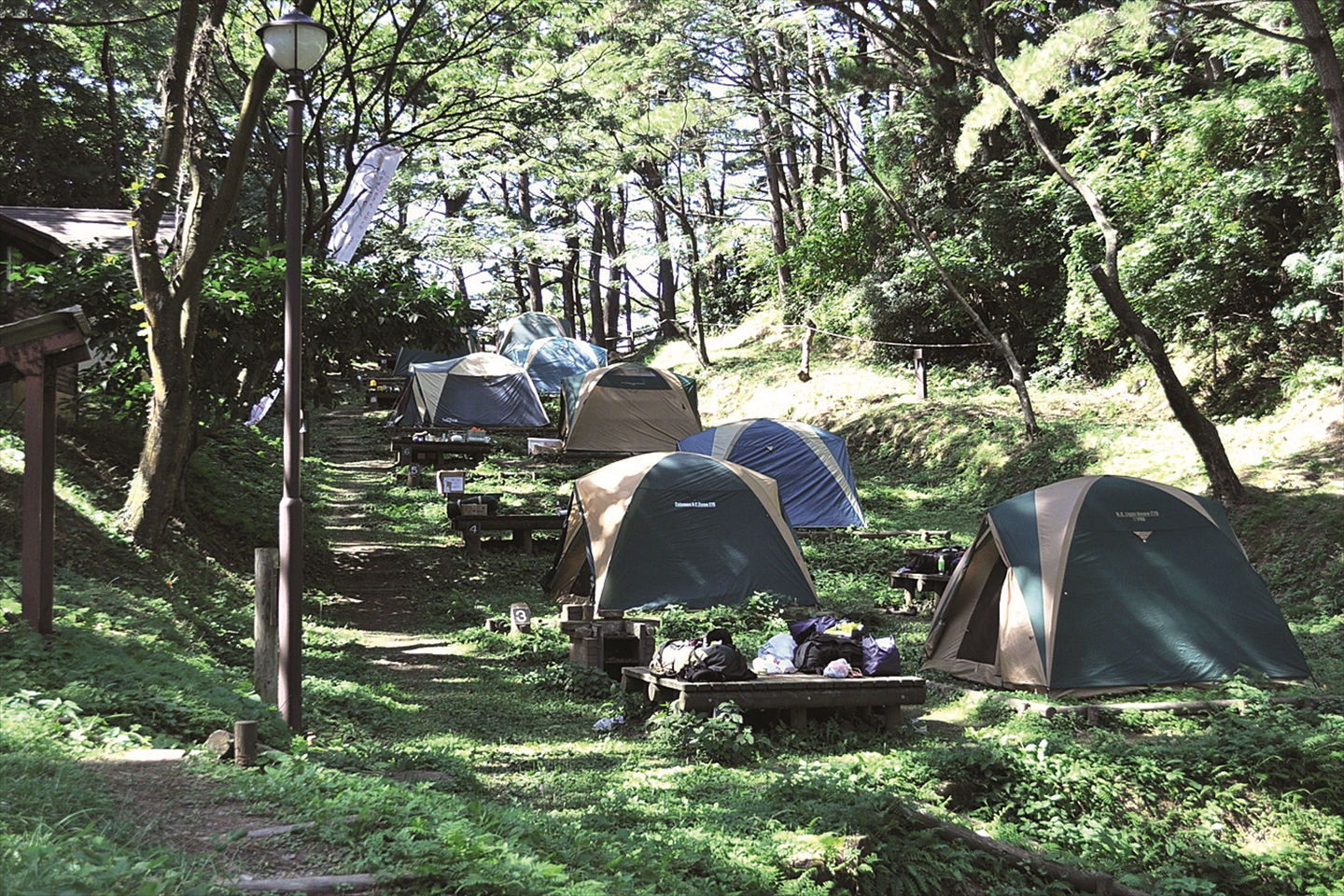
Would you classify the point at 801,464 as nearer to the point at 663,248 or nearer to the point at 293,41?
the point at 293,41

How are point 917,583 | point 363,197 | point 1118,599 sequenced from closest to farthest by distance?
point 1118,599
point 917,583
point 363,197

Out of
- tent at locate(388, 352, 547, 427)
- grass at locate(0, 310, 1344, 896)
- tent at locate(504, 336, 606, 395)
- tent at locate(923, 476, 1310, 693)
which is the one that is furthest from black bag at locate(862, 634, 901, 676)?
tent at locate(504, 336, 606, 395)

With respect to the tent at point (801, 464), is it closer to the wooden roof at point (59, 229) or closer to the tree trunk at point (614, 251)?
the wooden roof at point (59, 229)

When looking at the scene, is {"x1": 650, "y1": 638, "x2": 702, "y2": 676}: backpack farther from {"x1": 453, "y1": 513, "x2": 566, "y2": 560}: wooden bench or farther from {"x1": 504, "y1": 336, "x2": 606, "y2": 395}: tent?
{"x1": 504, "y1": 336, "x2": 606, "y2": 395}: tent

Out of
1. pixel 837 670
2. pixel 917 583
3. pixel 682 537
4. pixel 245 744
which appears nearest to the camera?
pixel 245 744

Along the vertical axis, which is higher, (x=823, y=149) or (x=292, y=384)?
(x=823, y=149)

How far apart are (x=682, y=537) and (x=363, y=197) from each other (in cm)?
814

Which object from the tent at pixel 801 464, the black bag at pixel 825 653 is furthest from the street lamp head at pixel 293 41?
the tent at pixel 801 464

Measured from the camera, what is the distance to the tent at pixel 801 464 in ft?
50.6

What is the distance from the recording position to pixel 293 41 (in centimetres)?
687

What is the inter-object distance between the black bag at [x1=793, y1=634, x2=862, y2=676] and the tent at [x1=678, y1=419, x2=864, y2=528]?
7570mm

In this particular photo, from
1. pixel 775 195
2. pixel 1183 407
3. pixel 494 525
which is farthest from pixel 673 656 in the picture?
pixel 775 195

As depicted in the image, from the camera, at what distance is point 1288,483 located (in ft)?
40.5

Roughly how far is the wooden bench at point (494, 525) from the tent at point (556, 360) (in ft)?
41.7
